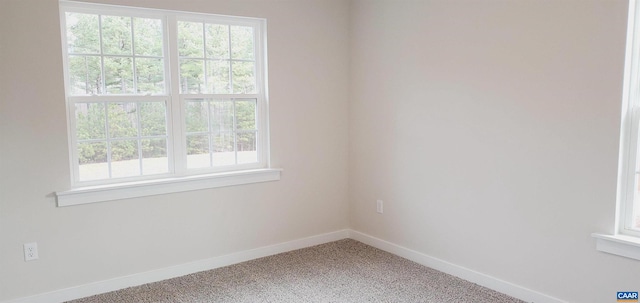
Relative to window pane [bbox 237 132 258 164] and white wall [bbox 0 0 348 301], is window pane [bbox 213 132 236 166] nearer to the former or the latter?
window pane [bbox 237 132 258 164]

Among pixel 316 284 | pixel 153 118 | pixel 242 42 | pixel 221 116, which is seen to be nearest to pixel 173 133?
pixel 153 118

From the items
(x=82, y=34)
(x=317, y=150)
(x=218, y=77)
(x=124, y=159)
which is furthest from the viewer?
(x=317, y=150)

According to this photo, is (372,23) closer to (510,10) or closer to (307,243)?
(510,10)

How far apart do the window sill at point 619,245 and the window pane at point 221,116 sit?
104 inches

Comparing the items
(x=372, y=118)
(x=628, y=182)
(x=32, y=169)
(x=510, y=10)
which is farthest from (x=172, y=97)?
(x=628, y=182)

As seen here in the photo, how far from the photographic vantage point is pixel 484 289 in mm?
3168

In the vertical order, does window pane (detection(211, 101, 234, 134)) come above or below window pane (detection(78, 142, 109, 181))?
above

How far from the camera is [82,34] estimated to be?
10.1ft

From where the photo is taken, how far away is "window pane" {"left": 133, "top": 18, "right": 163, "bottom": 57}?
10.7 ft

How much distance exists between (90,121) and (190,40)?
0.94 m

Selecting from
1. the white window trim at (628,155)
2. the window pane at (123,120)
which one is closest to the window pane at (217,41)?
the window pane at (123,120)

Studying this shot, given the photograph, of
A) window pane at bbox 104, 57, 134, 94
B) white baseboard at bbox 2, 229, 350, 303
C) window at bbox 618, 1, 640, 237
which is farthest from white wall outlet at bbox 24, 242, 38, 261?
window at bbox 618, 1, 640, 237

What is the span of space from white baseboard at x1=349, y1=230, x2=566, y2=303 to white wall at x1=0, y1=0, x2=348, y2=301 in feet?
1.38

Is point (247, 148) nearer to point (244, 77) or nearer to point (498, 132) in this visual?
point (244, 77)
